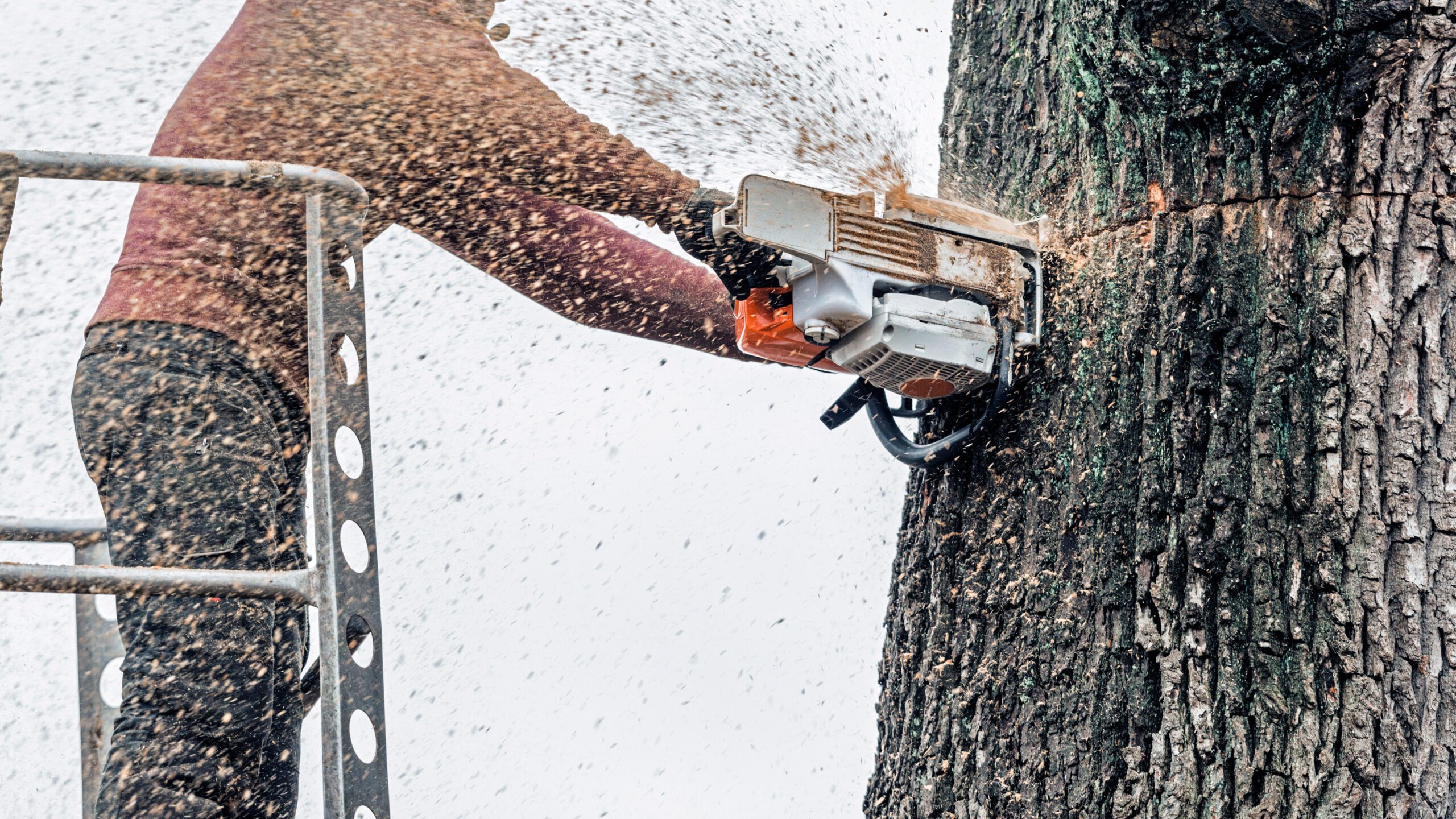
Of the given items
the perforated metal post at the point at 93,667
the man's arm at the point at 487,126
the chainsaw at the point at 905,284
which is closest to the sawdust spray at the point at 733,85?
the man's arm at the point at 487,126

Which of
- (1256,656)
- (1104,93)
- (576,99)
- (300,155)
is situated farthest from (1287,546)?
(300,155)

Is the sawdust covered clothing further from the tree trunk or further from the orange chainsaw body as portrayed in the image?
the tree trunk

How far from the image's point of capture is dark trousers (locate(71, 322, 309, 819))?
5.45 feet

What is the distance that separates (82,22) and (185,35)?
0.65 metres

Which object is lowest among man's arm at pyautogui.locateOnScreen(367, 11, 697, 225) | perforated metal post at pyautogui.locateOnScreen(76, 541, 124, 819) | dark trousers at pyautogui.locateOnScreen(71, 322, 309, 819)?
perforated metal post at pyautogui.locateOnScreen(76, 541, 124, 819)

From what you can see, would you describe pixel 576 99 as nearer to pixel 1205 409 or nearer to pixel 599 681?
pixel 1205 409

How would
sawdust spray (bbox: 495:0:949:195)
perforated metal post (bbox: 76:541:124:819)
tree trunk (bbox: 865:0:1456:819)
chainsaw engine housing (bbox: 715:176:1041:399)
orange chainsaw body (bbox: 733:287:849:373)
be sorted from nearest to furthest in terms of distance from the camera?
tree trunk (bbox: 865:0:1456:819), chainsaw engine housing (bbox: 715:176:1041:399), orange chainsaw body (bbox: 733:287:849:373), perforated metal post (bbox: 76:541:124:819), sawdust spray (bbox: 495:0:949:195)

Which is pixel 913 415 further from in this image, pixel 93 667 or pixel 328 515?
pixel 93 667

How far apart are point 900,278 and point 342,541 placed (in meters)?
0.86

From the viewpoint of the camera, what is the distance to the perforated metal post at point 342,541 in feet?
4.61

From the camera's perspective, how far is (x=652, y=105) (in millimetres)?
2230

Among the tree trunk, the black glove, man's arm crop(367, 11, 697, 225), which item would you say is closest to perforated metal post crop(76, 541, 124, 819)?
→ man's arm crop(367, 11, 697, 225)

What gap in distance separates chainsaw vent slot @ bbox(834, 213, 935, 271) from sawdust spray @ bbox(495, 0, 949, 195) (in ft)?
1.04

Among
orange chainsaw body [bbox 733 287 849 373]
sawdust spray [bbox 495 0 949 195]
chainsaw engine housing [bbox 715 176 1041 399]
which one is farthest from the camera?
sawdust spray [bbox 495 0 949 195]
